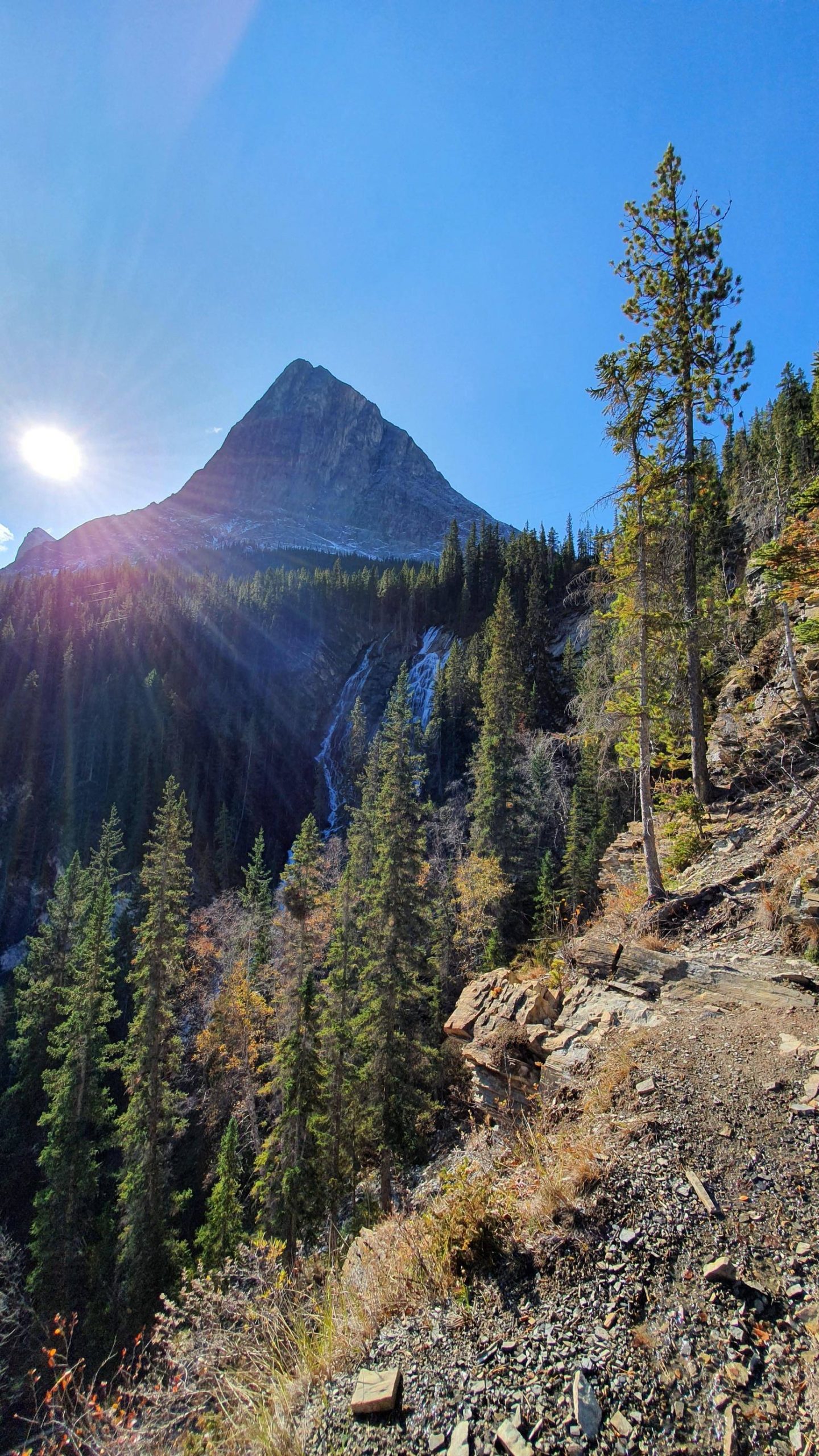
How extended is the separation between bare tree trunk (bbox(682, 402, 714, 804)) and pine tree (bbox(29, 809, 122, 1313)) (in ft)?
83.0

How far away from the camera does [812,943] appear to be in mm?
7547

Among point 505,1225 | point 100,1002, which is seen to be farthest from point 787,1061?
point 100,1002

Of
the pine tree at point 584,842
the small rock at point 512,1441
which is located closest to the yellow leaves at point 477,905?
the pine tree at point 584,842

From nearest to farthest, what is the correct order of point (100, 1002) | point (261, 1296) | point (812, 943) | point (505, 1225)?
point (505, 1225) < point (261, 1296) < point (812, 943) < point (100, 1002)

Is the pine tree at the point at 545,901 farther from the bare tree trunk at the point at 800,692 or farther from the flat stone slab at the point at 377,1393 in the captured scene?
the flat stone slab at the point at 377,1393

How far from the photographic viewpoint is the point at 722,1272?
11.7 feet

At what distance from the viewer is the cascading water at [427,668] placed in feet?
218

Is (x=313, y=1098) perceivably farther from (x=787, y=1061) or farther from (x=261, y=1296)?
(x=787, y=1061)

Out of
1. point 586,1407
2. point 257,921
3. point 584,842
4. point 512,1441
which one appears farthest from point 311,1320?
point 257,921

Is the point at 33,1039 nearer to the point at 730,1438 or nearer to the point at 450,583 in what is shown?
the point at 730,1438

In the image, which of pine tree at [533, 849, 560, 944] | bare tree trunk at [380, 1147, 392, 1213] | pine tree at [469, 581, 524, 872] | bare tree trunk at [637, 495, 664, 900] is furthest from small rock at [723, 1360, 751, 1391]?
pine tree at [469, 581, 524, 872]

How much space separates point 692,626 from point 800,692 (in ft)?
8.81

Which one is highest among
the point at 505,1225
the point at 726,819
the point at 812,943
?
the point at 726,819

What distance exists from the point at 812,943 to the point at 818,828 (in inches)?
108
